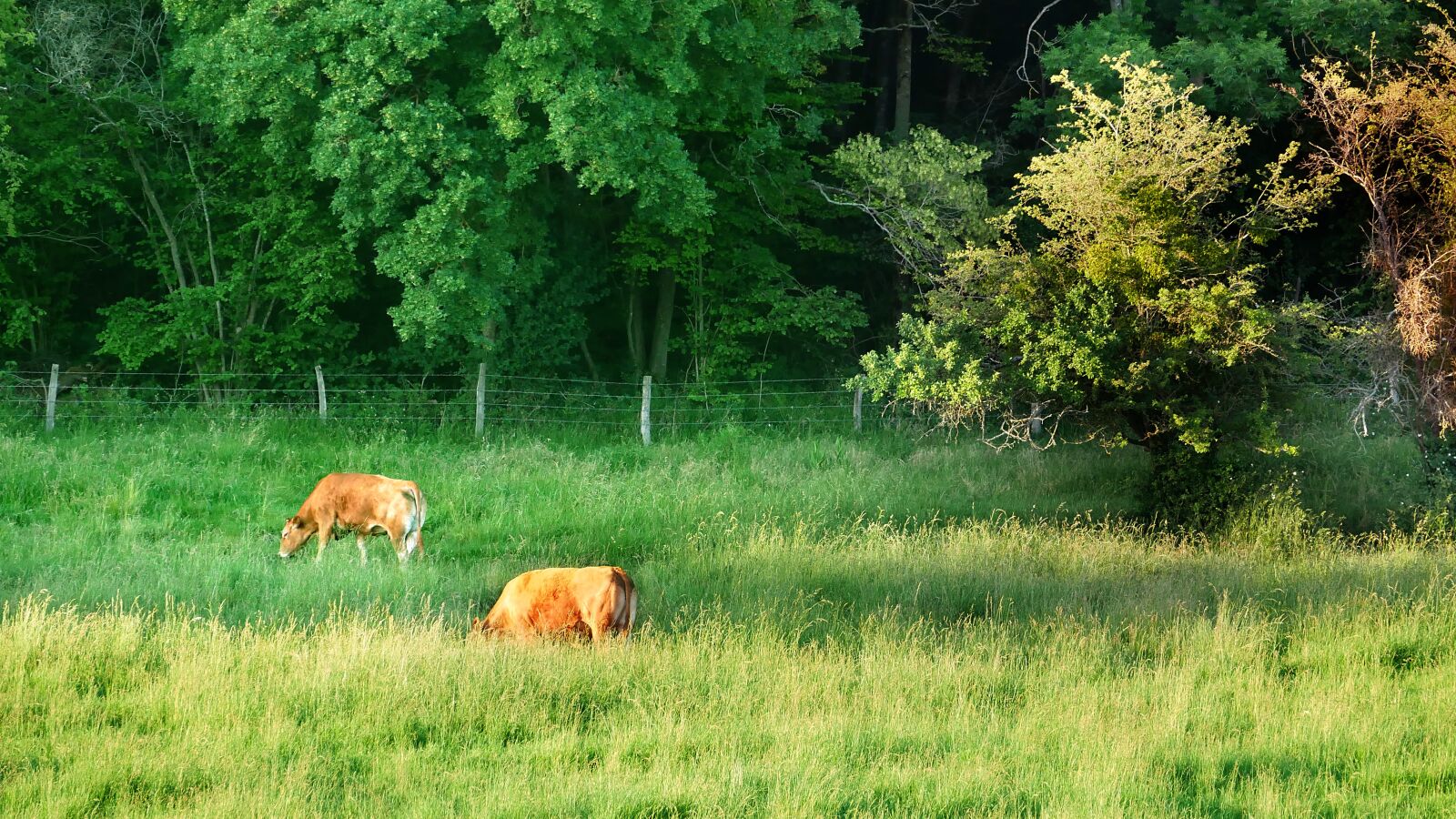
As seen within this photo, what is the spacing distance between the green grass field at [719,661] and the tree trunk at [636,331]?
9.93 metres

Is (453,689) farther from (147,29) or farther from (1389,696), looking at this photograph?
(147,29)

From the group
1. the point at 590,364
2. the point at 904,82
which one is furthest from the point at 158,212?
the point at 904,82

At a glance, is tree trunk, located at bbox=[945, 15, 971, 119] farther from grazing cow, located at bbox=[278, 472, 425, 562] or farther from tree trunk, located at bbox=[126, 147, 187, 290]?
grazing cow, located at bbox=[278, 472, 425, 562]

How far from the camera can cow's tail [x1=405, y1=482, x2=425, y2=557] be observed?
1292cm

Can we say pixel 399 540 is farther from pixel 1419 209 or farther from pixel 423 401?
pixel 1419 209

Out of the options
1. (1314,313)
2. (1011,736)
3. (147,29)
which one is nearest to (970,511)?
(1314,313)

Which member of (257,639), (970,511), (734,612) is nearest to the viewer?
(257,639)

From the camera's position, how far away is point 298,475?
16.5 m

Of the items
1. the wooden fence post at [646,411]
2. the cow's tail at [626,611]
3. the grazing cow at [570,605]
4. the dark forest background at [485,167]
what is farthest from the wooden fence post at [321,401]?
the cow's tail at [626,611]

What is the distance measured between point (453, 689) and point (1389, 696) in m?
6.21

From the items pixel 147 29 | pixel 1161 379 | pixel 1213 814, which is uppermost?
pixel 147 29

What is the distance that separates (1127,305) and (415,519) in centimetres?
819

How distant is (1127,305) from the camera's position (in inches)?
569

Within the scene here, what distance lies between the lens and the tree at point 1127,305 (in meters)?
14.0
